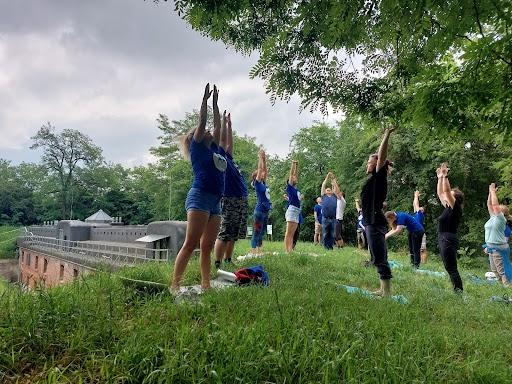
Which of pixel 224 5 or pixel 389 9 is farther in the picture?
pixel 224 5

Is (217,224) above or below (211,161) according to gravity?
below

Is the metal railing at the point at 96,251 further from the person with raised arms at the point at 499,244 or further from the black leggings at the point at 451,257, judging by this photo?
the person with raised arms at the point at 499,244

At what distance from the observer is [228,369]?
2.20 meters

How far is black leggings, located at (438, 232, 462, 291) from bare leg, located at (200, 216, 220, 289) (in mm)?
3723

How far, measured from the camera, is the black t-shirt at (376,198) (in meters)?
5.02

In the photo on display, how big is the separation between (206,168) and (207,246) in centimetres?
85

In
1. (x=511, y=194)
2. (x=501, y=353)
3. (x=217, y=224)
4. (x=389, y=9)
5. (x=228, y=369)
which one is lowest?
(x=501, y=353)

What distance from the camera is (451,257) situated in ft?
19.1

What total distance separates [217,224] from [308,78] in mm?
2628

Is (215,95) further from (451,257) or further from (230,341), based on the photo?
(451,257)

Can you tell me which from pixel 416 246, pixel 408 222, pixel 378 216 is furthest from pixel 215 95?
pixel 416 246

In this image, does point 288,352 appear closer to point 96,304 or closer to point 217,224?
point 96,304

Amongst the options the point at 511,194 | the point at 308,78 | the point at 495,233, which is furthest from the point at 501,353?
the point at 511,194

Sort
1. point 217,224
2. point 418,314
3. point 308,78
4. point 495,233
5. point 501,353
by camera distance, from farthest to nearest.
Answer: point 495,233, point 308,78, point 217,224, point 418,314, point 501,353
